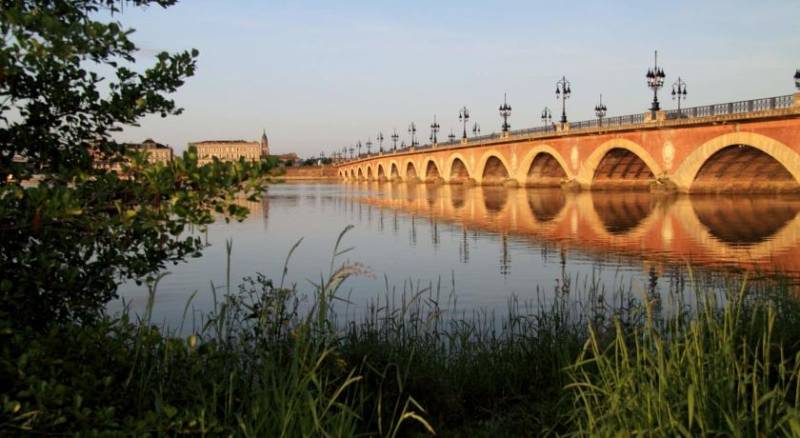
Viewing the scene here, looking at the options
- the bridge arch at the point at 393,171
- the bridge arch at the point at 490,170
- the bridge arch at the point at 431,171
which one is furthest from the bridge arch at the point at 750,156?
the bridge arch at the point at 393,171

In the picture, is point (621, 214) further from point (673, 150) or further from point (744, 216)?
point (673, 150)

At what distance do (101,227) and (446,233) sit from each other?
2035cm

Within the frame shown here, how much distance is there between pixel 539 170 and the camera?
64875mm

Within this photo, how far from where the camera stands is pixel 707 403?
3957 millimetres

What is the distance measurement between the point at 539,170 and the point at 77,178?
6295 cm

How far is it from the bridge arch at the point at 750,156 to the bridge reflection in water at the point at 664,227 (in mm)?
1818

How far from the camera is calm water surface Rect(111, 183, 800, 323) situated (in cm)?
1254

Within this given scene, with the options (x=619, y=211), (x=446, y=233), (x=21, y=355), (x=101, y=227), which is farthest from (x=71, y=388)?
(x=619, y=211)

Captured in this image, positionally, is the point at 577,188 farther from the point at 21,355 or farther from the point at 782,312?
the point at 21,355

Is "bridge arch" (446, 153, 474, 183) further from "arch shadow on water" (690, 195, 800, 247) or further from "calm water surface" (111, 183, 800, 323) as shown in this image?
"calm water surface" (111, 183, 800, 323)

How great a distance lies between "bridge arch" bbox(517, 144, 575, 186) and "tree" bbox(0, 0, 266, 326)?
58.0m

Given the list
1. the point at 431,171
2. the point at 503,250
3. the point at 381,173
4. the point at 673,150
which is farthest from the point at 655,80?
the point at 381,173

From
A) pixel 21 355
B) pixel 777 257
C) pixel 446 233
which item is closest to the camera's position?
pixel 21 355

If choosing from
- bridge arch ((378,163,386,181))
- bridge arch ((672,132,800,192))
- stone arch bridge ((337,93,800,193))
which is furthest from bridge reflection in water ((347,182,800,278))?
bridge arch ((378,163,386,181))
